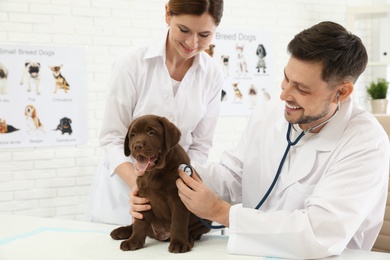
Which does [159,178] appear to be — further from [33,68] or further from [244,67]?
[244,67]

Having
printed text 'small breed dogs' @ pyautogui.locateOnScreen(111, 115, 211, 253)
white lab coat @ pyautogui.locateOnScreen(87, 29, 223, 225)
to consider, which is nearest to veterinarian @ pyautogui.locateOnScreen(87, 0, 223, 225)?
white lab coat @ pyautogui.locateOnScreen(87, 29, 223, 225)

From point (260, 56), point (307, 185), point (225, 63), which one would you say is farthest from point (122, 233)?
point (260, 56)

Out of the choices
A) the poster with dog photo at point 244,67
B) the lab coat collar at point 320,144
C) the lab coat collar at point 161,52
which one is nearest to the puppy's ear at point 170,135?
the lab coat collar at point 320,144

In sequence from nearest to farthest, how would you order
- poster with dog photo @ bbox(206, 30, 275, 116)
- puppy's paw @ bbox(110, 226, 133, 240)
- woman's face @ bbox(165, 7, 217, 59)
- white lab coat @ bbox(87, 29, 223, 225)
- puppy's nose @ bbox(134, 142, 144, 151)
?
puppy's nose @ bbox(134, 142, 144, 151), puppy's paw @ bbox(110, 226, 133, 240), woman's face @ bbox(165, 7, 217, 59), white lab coat @ bbox(87, 29, 223, 225), poster with dog photo @ bbox(206, 30, 275, 116)

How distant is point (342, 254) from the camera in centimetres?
139

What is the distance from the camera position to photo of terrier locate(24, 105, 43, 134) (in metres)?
3.43

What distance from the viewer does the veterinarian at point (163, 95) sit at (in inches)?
71.4

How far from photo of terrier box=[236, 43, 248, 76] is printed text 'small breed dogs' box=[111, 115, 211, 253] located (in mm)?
2888

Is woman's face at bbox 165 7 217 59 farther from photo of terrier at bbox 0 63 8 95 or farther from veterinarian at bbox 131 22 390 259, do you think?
photo of terrier at bbox 0 63 8 95

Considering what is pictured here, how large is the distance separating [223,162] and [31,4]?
84.7 inches

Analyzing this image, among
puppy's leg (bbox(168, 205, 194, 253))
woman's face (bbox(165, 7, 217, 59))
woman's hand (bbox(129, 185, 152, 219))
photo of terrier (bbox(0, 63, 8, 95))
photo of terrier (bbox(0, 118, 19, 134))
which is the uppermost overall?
woman's face (bbox(165, 7, 217, 59))

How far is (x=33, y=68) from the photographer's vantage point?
11.2 ft

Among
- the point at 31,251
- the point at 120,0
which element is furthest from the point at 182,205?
A: the point at 120,0

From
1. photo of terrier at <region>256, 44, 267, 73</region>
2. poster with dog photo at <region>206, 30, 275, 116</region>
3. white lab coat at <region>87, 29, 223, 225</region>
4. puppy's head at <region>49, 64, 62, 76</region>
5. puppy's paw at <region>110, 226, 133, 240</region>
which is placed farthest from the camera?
photo of terrier at <region>256, 44, 267, 73</region>
